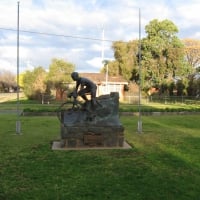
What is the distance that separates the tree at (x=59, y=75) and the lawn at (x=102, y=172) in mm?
32176

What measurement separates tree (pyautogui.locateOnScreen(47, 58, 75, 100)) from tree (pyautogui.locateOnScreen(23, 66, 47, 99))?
37.3 inches

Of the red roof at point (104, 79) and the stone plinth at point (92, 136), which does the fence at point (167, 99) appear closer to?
the red roof at point (104, 79)

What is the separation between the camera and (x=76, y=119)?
1240cm

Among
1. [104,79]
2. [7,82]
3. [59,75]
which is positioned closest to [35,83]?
[59,75]

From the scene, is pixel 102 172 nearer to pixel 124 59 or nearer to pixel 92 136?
pixel 92 136

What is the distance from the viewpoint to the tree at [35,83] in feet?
146

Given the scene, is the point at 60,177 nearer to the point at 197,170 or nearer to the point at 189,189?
the point at 189,189

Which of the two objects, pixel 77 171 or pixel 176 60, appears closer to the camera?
pixel 77 171

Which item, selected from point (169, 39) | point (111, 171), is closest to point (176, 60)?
point (169, 39)

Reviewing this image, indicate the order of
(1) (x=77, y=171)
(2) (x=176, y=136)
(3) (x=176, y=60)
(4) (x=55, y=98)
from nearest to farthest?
(1) (x=77, y=171) < (2) (x=176, y=136) < (4) (x=55, y=98) < (3) (x=176, y=60)

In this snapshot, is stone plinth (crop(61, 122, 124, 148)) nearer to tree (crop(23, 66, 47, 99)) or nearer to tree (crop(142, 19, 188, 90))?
tree (crop(23, 66, 47, 99))

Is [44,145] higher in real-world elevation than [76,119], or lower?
lower

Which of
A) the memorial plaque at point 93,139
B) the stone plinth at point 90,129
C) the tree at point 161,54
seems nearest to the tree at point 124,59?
the tree at point 161,54

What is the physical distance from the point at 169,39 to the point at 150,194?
47.5m
